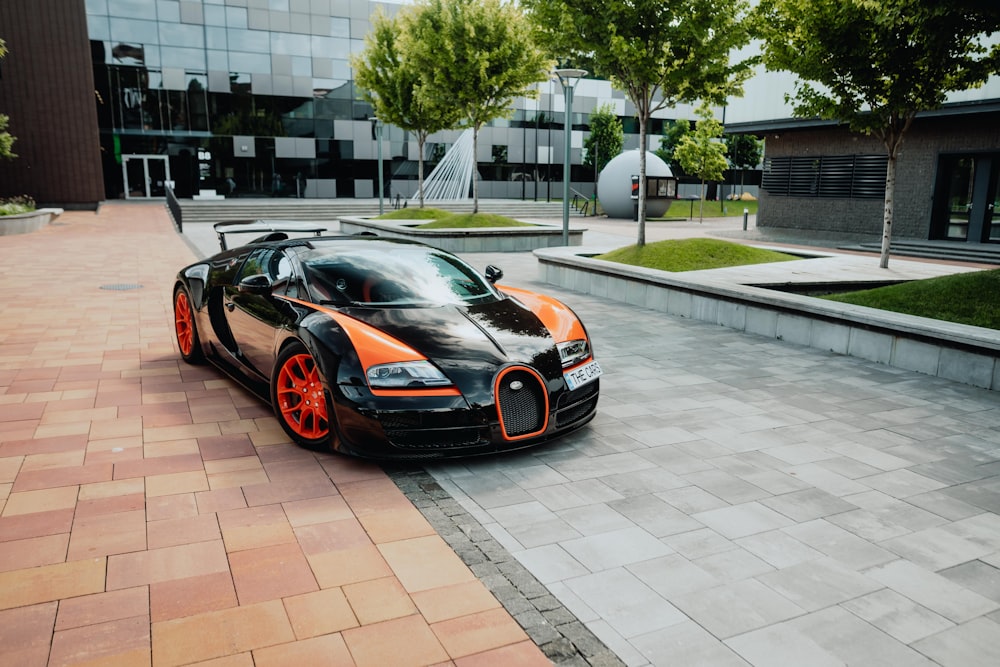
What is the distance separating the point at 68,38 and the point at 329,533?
127 ft

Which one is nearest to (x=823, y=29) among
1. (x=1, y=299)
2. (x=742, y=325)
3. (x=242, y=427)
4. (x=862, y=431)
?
(x=742, y=325)

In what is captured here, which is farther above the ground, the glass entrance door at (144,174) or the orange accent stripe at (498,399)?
the glass entrance door at (144,174)

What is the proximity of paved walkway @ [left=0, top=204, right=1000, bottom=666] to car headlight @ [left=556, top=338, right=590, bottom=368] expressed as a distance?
63 cm

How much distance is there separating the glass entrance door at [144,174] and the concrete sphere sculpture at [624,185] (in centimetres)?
2397

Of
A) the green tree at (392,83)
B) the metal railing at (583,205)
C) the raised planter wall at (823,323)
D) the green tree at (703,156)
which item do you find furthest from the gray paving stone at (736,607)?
the green tree at (703,156)

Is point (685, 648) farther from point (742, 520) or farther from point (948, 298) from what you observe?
point (948, 298)

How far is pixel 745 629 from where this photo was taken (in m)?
3.17

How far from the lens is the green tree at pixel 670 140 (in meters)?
52.3

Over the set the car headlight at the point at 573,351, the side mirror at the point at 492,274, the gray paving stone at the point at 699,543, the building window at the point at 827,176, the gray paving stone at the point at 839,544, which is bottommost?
the gray paving stone at the point at 839,544

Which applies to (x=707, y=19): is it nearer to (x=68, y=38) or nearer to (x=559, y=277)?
(x=559, y=277)

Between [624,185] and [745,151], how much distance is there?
2315cm

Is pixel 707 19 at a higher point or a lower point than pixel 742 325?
higher

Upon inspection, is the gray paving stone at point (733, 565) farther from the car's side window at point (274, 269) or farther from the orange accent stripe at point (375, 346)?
the car's side window at point (274, 269)

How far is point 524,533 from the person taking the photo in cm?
407
